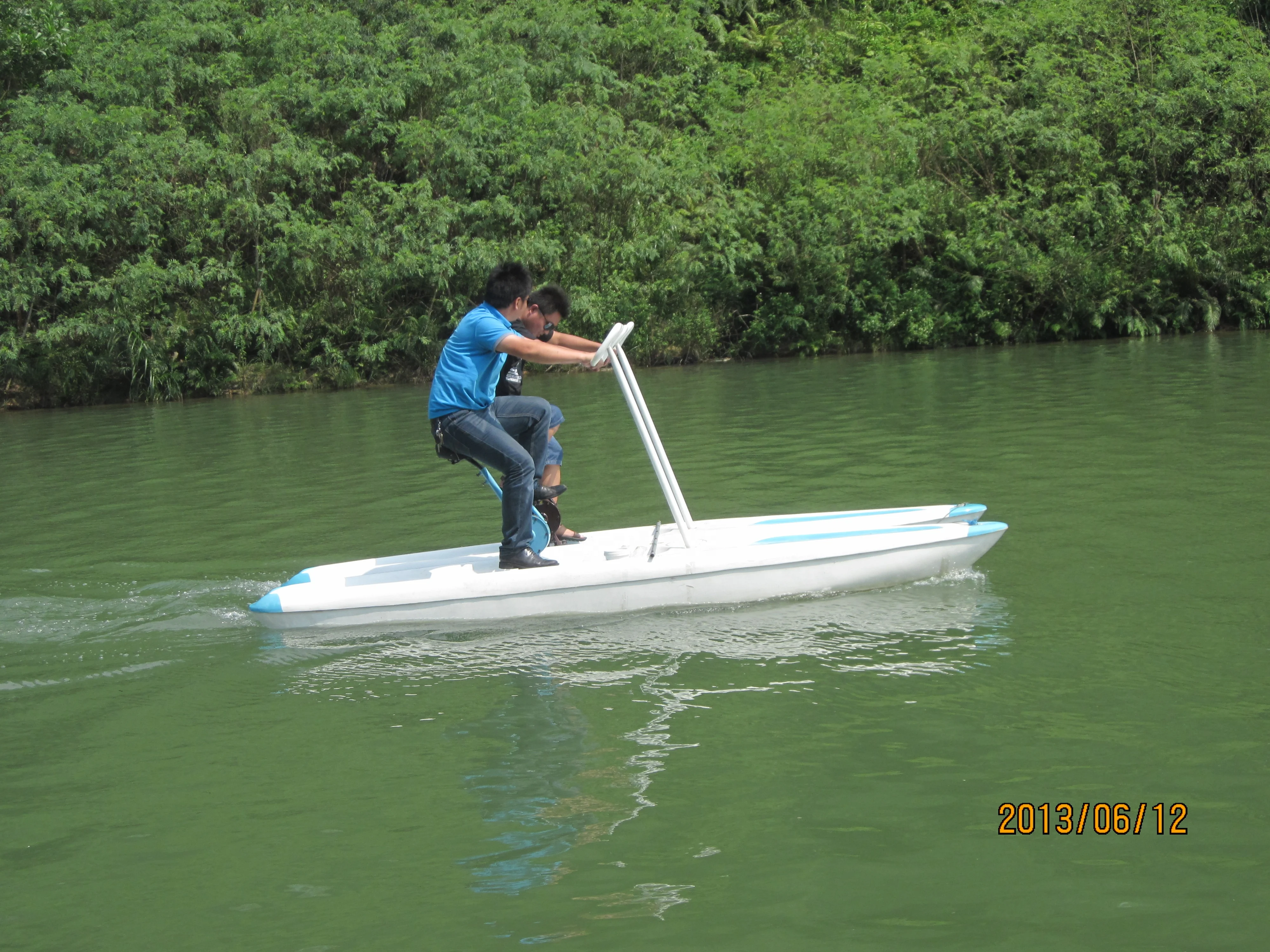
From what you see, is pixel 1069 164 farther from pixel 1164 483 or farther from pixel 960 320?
pixel 1164 483

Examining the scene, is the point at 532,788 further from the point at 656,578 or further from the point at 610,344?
the point at 610,344

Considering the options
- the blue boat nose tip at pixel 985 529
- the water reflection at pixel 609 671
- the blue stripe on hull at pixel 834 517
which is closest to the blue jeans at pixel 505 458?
the water reflection at pixel 609 671

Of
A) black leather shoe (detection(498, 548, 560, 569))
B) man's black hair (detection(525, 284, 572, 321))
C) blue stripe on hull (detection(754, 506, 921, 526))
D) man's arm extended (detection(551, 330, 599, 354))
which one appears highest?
man's black hair (detection(525, 284, 572, 321))

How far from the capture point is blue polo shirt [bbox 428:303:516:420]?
688 cm

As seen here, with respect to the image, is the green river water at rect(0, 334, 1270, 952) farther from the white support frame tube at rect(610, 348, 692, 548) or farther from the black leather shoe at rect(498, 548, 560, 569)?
the white support frame tube at rect(610, 348, 692, 548)

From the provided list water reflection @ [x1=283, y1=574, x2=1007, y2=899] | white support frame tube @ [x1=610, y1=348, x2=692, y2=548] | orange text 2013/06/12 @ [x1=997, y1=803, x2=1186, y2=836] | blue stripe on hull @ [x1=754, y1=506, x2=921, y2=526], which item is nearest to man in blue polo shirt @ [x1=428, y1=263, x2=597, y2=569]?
white support frame tube @ [x1=610, y1=348, x2=692, y2=548]

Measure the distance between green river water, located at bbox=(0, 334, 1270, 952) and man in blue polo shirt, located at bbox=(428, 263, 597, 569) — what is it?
2.16ft

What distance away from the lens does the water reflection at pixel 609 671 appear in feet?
13.9

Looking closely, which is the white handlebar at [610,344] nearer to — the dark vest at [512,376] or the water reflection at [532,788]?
the dark vest at [512,376]

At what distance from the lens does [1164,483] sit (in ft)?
A: 32.4

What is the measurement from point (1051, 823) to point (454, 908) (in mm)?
2030

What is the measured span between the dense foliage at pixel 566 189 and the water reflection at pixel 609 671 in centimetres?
2298

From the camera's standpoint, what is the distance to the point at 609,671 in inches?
237

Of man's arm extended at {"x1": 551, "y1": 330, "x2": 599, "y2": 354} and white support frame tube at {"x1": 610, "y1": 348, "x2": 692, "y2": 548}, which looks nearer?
white support frame tube at {"x1": 610, "y1": 348, "x2": 692, "y2": 548}
